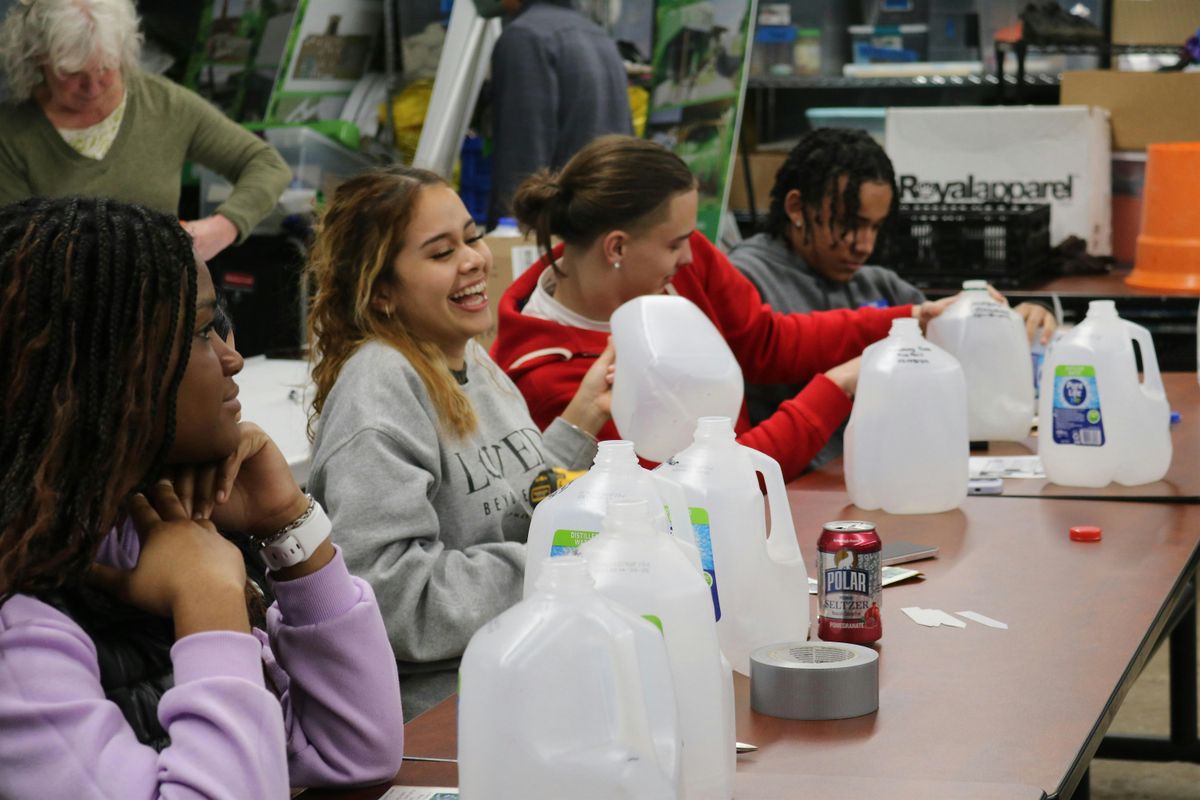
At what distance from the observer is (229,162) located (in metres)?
3.87

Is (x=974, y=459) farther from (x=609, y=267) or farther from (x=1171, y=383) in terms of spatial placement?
(x=1171, y=383)

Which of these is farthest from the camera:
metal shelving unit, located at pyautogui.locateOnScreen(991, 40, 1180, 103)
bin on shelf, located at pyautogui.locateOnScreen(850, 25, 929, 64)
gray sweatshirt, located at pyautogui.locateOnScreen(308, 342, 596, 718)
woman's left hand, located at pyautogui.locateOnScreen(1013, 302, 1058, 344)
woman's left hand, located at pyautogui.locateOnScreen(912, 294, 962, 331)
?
bin on shelf, located at pyautogui.locateOnScreen(850, 25, 929, 64)

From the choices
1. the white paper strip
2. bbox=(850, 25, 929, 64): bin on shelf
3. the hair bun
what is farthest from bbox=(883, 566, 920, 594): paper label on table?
bbox=(850, 25, 929, 64): bin on shelf

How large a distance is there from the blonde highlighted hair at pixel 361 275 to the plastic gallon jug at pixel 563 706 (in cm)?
105

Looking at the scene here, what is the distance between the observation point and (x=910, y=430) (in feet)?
7.32

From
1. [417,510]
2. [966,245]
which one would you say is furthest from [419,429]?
[966,245]

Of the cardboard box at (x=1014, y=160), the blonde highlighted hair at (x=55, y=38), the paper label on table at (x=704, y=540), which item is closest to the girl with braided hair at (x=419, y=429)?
the paper label on table at (x=704, y=540)

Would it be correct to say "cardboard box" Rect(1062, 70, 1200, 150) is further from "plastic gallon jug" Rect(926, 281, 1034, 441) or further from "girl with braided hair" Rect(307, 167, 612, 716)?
"girl with braided hair" Rect(307, 167, 612, 716)

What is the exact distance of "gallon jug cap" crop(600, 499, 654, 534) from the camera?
3.61ft

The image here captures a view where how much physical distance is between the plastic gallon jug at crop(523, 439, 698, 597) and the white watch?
193 mm

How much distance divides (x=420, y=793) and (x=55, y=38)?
2.61 m

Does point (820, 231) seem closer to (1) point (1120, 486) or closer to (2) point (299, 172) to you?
(1) point (1120, 486)

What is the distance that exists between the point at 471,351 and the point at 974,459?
1.00 meters

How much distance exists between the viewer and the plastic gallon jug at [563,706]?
876 mm
